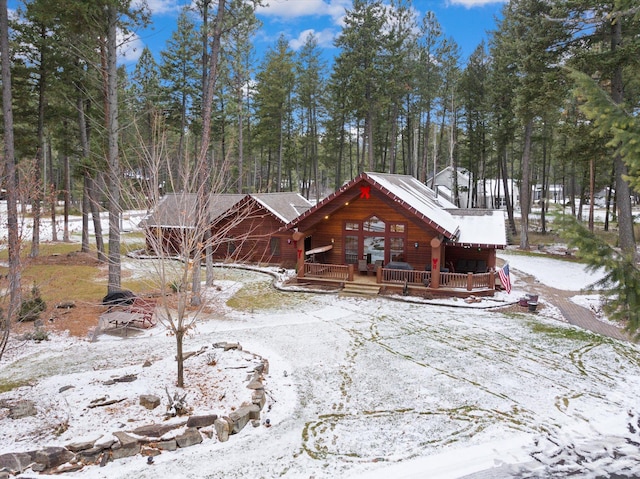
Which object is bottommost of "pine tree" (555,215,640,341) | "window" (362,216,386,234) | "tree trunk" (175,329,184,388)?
"tree trunk" (175,329,184,388)

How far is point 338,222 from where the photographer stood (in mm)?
18969

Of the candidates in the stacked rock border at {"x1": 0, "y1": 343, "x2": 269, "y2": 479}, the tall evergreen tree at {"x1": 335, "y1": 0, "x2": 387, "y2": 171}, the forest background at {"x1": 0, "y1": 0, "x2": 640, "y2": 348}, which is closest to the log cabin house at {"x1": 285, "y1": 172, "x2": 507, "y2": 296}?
the forest background at {"x1": 0, "y1": 0, "x2": 640, "y2": 348}

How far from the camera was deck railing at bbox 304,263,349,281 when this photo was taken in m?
17.8

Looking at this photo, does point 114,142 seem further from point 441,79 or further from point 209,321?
point 441,79

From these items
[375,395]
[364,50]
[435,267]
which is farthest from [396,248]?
[364,50]

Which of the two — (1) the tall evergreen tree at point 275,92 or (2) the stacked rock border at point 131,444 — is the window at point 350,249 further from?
(1) the tall evergreen tree at point 275,92

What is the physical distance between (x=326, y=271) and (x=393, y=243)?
134 inches

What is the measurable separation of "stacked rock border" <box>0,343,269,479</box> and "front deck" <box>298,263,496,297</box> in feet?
32.7

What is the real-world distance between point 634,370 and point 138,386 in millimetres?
11579

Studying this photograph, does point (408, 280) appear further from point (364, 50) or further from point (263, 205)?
point (364, 50)

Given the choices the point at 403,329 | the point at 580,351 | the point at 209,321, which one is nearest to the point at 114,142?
the point at 209,321

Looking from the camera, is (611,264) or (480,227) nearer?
(611,264)

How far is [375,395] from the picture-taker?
8.41 metres

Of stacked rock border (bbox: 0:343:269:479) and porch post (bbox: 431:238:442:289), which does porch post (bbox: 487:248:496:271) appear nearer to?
porch post (bbox: 431:238:442:289)
